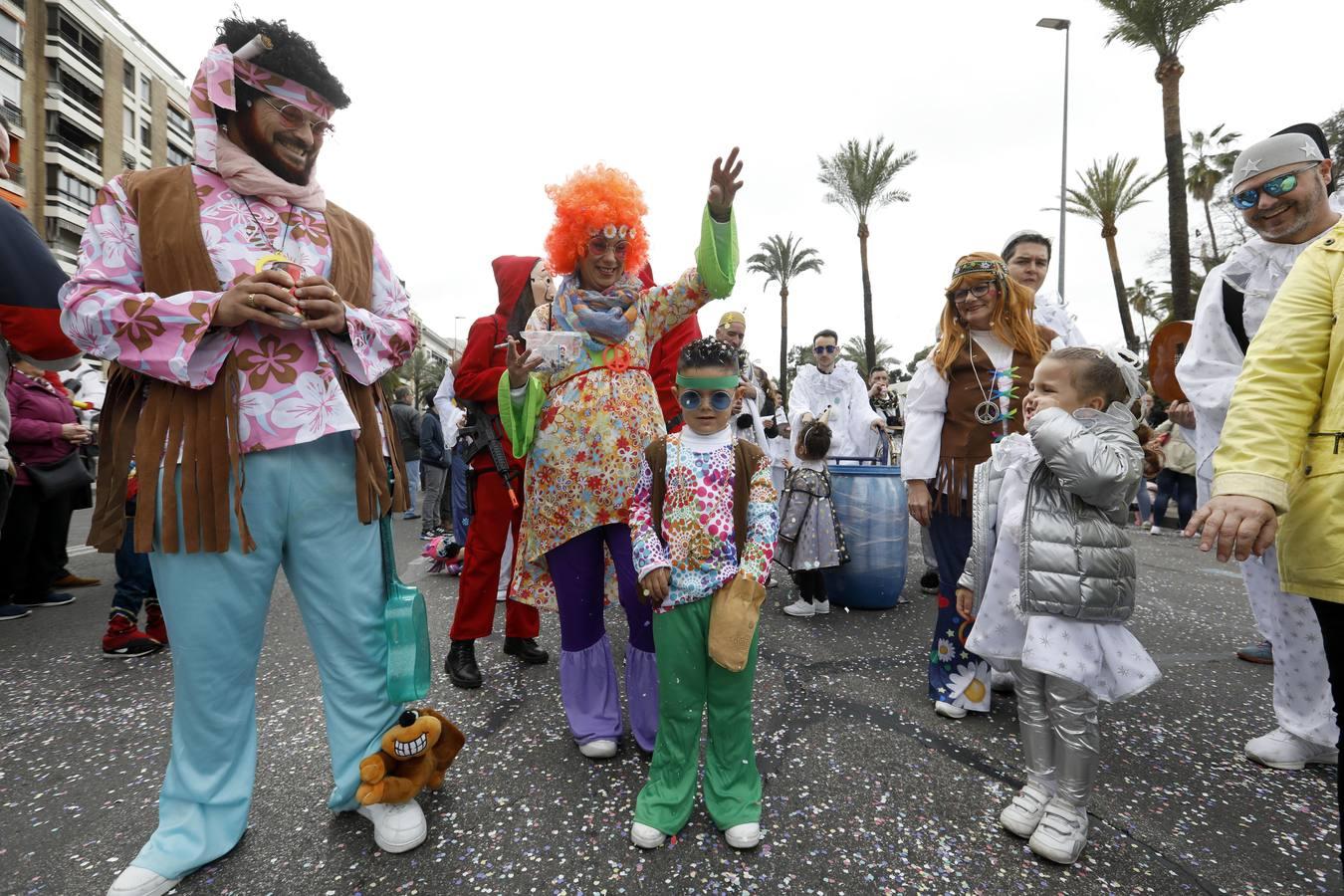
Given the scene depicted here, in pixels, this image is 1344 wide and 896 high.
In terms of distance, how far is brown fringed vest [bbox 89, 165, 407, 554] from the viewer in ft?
5.52

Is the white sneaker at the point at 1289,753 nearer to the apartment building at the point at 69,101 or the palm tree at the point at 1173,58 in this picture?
the palm tree at the point at 1173,58

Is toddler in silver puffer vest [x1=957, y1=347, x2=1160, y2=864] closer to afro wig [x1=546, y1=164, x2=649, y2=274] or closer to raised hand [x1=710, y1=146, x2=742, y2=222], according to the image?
raised hand [x1=710, y1=146, x2=742, y2=222]

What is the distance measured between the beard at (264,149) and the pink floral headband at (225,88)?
1.9 inches

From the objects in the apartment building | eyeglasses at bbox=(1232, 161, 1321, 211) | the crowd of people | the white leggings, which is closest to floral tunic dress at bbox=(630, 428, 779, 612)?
the crowd of people

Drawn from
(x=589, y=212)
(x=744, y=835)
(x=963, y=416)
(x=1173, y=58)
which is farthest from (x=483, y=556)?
(x=1173, y=58)

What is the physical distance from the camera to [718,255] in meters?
2.22

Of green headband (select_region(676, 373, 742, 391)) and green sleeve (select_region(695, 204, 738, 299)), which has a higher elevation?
green sleeve (select_region(695, 204, 738, 299))

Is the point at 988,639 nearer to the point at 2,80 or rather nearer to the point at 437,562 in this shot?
the point at 437,562

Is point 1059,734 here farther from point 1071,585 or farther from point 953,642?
point 953,642

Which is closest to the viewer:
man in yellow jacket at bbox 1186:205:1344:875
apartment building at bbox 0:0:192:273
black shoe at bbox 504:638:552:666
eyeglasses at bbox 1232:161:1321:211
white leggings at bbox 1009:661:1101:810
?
man in yellow jacket at bbox 1186:205:1344:875

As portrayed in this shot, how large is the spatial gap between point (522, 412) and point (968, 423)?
1.83 metres

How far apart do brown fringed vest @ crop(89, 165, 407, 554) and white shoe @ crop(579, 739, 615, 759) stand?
131 centimetres

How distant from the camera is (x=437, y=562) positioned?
5895 millimetres

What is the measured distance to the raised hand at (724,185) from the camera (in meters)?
2.13
